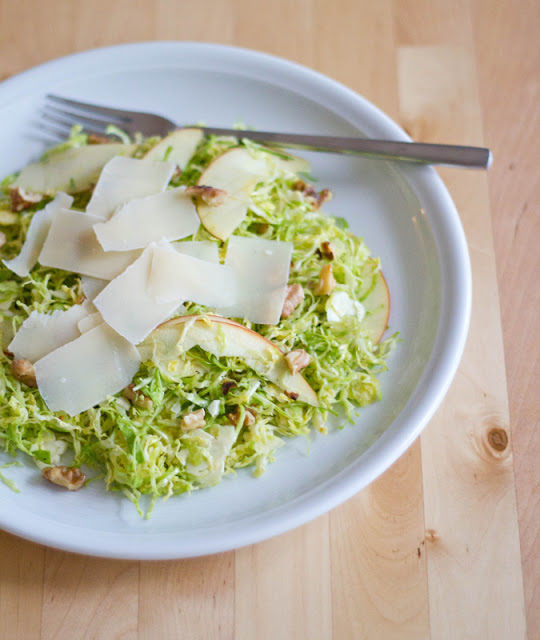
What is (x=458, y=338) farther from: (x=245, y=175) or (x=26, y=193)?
(x=26, y=193)

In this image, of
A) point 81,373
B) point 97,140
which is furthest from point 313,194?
point 81,373

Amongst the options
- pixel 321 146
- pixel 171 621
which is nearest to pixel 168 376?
pixel 171 621

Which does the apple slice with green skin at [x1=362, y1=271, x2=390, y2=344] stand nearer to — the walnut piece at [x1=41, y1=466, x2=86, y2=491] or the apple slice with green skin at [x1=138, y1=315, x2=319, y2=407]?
the apple slice with green skin at [x1=138, y1=315, x2=319, y2=407]

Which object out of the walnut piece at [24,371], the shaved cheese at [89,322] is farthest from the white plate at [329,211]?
the shaved cheese at [89,322]

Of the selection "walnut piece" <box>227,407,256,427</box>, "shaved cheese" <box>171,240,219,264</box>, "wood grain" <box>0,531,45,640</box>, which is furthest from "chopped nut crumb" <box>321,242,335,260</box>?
"wood grain" <box>0,531,45,640</box>

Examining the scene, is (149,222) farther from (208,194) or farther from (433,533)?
(433,533)

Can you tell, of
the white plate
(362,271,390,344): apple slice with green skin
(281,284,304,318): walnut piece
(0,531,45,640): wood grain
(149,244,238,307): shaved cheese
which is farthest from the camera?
(362,271,390,344): apple slice with green skin
